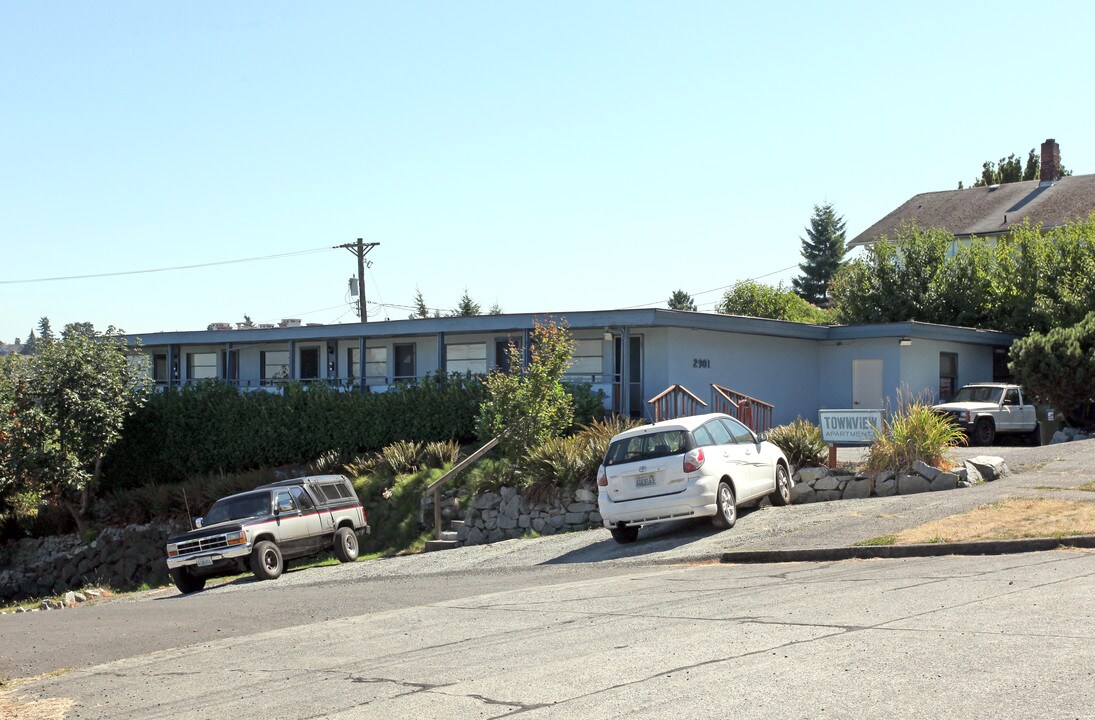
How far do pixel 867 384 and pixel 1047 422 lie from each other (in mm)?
5185

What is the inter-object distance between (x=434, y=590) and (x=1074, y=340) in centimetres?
2214

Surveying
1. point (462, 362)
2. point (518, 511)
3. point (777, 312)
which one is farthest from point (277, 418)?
point (777, 312)

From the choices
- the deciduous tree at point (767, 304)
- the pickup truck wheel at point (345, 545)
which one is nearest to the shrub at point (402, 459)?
the pickup truck wheel at point (345, 545)

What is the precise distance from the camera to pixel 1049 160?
60.1 meters

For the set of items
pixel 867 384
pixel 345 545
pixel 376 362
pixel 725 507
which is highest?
pixel 376 362

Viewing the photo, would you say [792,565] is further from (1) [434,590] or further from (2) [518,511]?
(2) [518,511]

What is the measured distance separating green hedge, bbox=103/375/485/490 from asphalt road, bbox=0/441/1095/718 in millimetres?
13750

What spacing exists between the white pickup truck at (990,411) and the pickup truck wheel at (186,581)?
18198 mm

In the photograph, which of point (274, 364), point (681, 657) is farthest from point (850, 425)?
point (274, 364)

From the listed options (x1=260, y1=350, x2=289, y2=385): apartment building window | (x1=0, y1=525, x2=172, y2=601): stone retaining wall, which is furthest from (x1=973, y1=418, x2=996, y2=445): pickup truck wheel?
(x1=260, y1=350, x2=289, y2=385): apartment building window

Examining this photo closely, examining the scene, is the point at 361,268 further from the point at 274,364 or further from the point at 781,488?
the point at 781,488

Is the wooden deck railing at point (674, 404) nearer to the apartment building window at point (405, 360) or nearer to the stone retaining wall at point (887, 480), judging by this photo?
the stone retaining wall at point (887, 480)

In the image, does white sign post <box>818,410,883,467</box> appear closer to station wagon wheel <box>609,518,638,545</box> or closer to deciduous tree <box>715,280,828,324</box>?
station wagon wheel <box>609,518,638,545</box>

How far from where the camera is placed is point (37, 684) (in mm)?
9805
